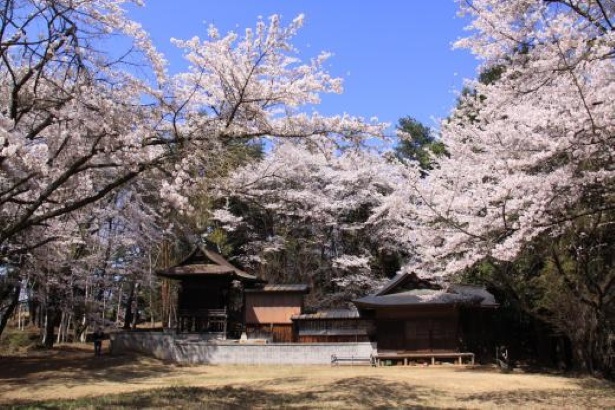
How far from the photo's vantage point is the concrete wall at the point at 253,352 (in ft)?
77.2

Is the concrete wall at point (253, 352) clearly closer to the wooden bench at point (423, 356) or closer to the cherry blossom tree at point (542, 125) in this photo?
the wooden bench at point (423, 356)

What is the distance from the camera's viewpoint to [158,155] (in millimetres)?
8875

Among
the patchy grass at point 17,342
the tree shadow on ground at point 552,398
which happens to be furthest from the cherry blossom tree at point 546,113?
the patchy grass at point 17,342

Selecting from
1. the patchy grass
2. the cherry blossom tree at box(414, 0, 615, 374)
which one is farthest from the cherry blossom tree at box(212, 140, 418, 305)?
the cherry blossom tree at box(414, 0, 615, 374)

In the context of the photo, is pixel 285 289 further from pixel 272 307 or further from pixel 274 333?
pixel 274 333

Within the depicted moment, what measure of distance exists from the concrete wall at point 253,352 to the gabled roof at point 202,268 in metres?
3.42

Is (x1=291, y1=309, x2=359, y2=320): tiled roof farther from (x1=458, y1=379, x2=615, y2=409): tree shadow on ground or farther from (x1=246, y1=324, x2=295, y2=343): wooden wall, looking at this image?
(x1=458, y1=379, x2=615, y2=409): tree shadow on ground

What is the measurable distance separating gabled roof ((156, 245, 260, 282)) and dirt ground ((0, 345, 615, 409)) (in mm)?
5784

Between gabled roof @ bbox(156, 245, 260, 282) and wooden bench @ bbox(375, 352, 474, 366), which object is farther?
gabled roof @ bbox(156, 245, 260, 282)

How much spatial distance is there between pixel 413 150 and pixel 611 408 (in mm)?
28937

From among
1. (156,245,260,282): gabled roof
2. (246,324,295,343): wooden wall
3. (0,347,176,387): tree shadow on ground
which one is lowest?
(0,347,176,387): tree shadow on ground

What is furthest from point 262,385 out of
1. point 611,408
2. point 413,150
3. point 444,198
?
point 413,150

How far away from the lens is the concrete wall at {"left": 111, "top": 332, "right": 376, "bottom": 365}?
2353 centimetres

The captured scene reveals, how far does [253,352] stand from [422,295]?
7531 mm
